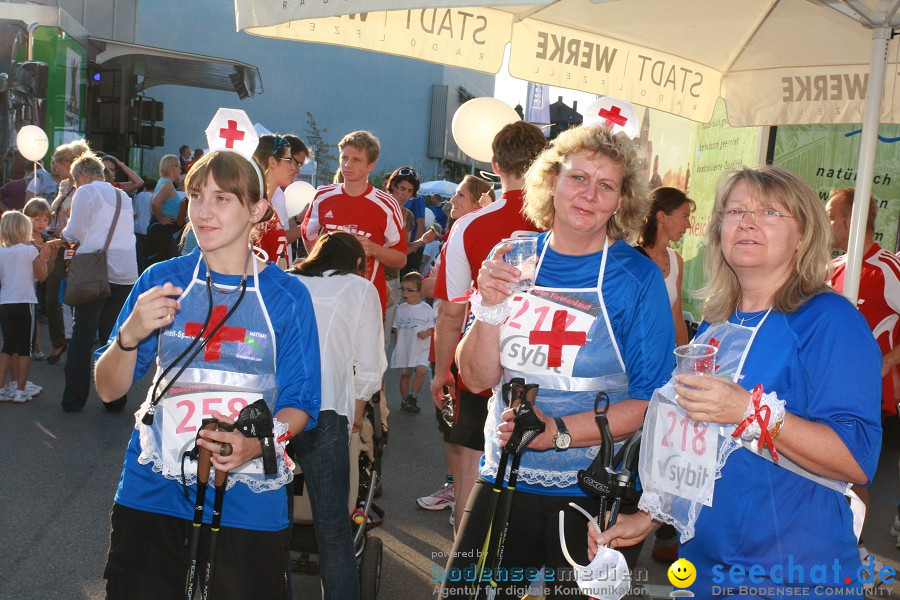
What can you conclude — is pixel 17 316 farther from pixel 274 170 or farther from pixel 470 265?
pixel 470 265

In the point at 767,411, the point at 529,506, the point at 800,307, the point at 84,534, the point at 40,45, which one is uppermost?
the point at 40,45

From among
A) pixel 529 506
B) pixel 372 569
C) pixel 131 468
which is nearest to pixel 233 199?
pixel 131 468

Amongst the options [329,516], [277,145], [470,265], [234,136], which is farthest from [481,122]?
[234,136]

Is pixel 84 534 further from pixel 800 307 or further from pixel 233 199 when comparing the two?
pixel 800 307

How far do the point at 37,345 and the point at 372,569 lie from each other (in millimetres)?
7520

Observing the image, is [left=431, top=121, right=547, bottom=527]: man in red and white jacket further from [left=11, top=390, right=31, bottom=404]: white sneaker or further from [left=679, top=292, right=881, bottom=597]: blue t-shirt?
[left=11, top=390, right=31, bottom=404]: white sneaker

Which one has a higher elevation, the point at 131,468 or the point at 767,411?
the point at 767,411

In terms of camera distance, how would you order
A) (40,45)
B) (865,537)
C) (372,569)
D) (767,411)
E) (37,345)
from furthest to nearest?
(40,45) → (37,345) → (865,537) → (372,569) → (767,411)

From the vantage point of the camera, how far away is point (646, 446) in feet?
8.29

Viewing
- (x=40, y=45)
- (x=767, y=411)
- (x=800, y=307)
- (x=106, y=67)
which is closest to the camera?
(x=767, y=411)

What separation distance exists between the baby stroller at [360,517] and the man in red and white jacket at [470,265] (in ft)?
1.50

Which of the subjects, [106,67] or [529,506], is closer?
[529,506]

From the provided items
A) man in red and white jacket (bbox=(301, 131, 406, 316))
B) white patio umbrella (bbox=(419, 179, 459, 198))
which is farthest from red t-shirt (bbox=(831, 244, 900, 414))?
white patio umbrella (bbox=(419, 179, 459, 198))

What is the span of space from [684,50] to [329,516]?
150 inches
